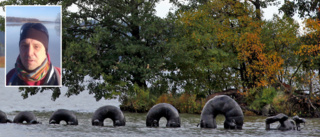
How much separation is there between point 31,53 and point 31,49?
311 millimetres

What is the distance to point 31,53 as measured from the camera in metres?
36.6

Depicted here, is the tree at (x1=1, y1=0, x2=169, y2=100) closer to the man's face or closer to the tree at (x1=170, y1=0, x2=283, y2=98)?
the tree at (x1=170, y1=0, x2=283, y2=98)

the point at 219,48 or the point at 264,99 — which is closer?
the point at 264,99

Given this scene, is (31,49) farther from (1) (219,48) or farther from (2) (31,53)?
(1) (219,48)

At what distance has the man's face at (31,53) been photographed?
120 feet

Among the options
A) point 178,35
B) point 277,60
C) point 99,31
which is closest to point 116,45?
point 99,31

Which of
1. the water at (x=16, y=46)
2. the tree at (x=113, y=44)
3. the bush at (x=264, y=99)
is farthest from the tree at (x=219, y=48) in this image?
the water at (x=16, y=46)

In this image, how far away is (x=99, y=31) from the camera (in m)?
42.9

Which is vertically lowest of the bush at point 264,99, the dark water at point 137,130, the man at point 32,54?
the dark water at point 137,130

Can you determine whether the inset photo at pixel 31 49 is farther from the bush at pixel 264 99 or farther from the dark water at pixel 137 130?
the bush at pixel 264 99

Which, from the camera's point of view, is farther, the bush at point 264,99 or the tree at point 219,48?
the tree at point 219,48

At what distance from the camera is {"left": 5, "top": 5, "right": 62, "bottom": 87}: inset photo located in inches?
1441

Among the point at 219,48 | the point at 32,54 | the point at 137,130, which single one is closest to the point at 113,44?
the point at 219,48

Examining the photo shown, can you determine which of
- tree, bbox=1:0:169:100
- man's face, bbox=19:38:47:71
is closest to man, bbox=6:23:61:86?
man's face, bbox=19:38:47:71
